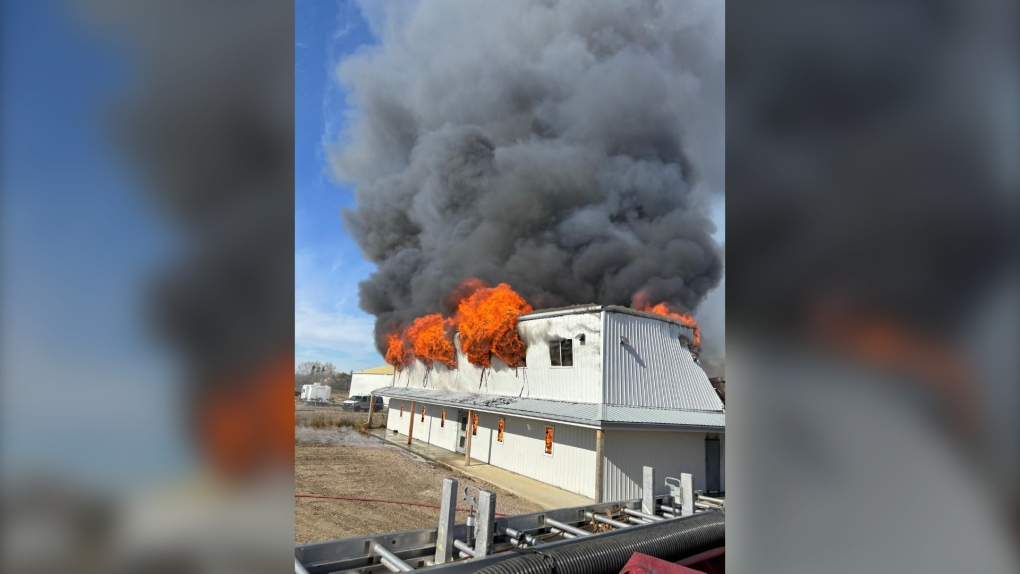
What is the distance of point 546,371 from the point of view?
712 inches

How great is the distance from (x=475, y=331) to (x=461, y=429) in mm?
4062

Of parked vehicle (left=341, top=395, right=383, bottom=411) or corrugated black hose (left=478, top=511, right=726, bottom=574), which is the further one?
parked vehicle (left=341, top=395, right=383, bottom=411)

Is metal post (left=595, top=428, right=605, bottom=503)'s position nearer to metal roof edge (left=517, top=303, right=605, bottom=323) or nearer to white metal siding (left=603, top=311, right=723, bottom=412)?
white metal siding (left=603, top=311, right=723, bottom=412)

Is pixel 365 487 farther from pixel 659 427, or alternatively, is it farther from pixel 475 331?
pixel 659 427

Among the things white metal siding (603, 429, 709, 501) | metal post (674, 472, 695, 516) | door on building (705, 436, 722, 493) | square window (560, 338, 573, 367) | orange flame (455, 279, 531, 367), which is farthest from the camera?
orange flame (455, 279, 531, 367)

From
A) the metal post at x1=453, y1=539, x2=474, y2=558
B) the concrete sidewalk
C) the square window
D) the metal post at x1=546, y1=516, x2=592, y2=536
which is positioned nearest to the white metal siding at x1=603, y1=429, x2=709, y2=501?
the concrete sidewalk

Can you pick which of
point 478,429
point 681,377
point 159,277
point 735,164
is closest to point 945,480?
point 735,164

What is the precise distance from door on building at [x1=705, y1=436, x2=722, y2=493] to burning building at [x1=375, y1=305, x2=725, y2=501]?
0.03 metres

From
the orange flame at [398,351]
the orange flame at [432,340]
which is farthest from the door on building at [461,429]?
the orange flame at [398,351]

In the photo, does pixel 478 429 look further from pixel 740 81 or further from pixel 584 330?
pixel 740 81

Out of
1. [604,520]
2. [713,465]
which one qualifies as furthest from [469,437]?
[604,520]

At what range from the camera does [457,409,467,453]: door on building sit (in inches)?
849

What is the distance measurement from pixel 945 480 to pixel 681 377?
58.8 feet

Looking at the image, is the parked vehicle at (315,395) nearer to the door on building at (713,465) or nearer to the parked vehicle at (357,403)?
the parked vehicle at (357,403)
